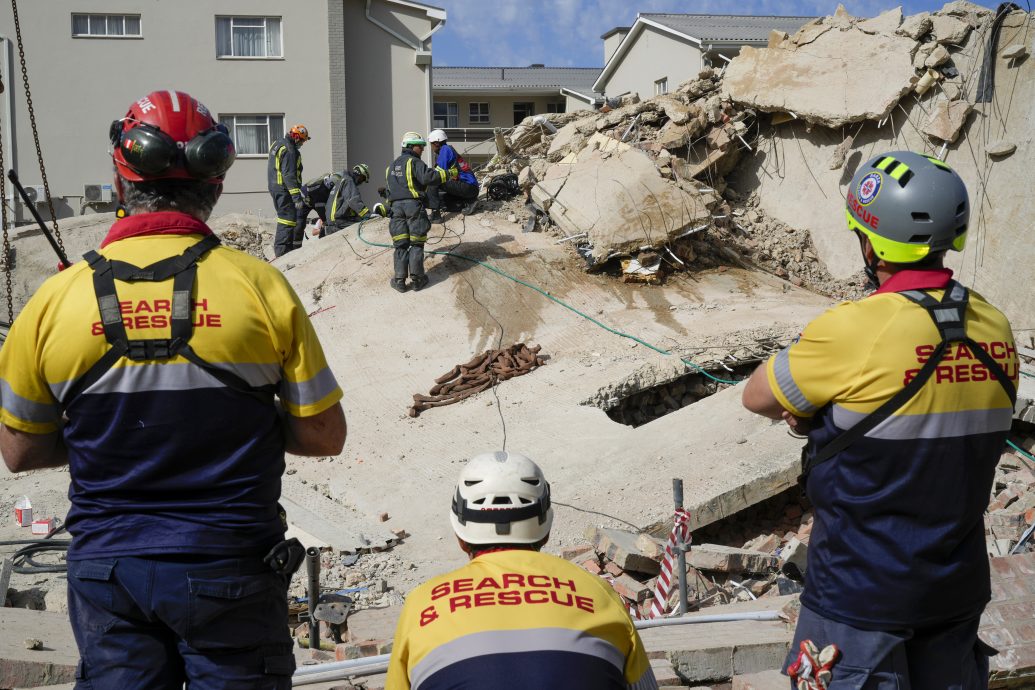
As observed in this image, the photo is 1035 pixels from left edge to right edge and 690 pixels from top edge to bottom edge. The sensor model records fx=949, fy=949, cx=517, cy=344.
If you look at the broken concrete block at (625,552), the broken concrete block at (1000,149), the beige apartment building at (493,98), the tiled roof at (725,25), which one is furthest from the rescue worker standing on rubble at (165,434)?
the beige apartment building at (493,98)

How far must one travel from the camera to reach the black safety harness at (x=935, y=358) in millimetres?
2367

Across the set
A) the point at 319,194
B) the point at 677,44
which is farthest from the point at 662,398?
the point at 677,44

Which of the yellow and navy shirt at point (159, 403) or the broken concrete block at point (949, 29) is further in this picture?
the broken concrete block at point (949, 29)

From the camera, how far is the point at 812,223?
43.9ft

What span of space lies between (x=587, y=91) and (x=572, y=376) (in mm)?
30302

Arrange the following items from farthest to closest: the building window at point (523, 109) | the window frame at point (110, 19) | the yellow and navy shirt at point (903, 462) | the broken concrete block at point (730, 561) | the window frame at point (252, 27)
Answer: the building window at point (523, 109)
the window frame at point (252, 27)
the window frame at point (110, 19)
the broken concrete block at point (730, 561)
the yellow and navy shirt at point (903, 462)

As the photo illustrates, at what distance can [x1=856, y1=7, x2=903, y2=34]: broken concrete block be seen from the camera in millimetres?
12531

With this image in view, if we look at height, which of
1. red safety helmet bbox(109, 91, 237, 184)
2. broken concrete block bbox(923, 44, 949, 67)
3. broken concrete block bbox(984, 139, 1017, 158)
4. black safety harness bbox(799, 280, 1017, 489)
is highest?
broken concrete block bbox(923, 44, 949, 67)

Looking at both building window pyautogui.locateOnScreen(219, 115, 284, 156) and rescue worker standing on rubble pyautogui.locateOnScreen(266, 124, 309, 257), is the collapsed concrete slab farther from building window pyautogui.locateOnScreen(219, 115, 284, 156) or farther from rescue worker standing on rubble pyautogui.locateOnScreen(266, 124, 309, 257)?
building window pyautogui.locateOnScreen(219, 115, 284, 156)

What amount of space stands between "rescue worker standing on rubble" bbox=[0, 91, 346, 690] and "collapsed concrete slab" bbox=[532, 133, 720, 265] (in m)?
9.72

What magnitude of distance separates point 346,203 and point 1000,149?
962 centimetres

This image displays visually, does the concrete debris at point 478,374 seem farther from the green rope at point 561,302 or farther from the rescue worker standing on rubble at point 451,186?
the rescue worker standing on rubble at point 451,186

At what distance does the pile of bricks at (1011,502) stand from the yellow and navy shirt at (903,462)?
A: 3.19 metres

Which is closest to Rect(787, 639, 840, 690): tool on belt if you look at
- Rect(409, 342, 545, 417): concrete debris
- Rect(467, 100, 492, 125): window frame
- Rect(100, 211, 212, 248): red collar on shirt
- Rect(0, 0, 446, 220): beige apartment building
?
Rect(100, 211, 212, 248): red collar on shirt
